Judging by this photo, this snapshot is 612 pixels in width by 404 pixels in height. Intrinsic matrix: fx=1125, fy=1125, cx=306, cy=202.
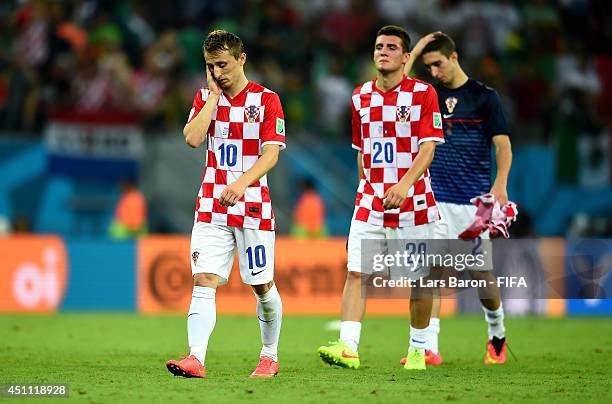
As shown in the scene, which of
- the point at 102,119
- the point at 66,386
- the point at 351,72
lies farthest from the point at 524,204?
the point at 66,386

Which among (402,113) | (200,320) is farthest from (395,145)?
(200,320)

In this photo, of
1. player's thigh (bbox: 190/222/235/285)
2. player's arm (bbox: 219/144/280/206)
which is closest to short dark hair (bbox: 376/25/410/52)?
player's arm (bbox: 219/144/280/206)

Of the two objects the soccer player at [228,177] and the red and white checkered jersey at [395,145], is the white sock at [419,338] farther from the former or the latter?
the soccer player at [228,177]

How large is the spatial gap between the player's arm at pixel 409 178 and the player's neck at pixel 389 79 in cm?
58

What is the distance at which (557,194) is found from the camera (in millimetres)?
19656

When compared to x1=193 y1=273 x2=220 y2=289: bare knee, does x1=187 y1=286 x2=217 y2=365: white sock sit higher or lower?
lower

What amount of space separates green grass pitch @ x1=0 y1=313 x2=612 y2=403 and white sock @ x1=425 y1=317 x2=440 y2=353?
0.23 metres

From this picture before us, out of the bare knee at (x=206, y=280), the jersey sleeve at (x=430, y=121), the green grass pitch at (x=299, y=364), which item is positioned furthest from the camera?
the jersey sleeve at (x=430, y=121)

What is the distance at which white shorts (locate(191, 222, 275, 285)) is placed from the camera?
834 cm

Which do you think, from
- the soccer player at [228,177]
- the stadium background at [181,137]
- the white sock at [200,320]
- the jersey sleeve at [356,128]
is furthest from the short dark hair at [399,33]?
the stadium background at [181,137]

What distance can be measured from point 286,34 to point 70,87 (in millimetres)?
4474

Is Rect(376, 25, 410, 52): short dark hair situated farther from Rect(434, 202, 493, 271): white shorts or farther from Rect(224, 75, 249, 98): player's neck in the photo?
Rect(434, 202, 493, 271): white shorts

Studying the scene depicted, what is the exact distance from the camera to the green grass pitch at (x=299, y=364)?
24.9 ft

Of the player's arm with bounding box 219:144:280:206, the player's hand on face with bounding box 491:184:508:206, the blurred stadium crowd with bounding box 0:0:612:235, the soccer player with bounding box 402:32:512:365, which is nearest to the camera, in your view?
the player's arm with bounding box 219:144:280:206
